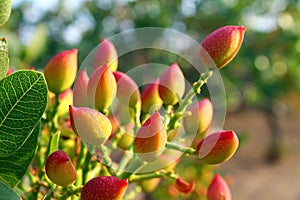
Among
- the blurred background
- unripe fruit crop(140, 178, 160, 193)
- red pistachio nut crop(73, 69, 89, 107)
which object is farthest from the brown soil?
red pistachio nut crop(73, 69, 89, 107)

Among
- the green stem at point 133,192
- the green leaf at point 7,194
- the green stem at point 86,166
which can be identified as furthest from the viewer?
the green stem at point 133,192

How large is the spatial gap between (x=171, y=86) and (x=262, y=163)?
4246 mm

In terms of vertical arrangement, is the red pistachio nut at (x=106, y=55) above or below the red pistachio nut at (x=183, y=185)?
above

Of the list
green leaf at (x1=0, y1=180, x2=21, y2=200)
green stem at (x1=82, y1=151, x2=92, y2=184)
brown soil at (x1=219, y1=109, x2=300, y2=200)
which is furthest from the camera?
brown soil at (x1=219, y1=109, x2=300, y2=200)

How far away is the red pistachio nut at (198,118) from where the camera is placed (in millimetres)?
543

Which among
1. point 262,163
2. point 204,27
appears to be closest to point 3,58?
point 204,27

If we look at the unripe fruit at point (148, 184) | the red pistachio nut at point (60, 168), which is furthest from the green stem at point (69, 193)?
the unripe fruit at point (148, 184)

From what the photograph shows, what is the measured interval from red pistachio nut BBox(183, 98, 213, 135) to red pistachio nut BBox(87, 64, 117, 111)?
4.2 inches

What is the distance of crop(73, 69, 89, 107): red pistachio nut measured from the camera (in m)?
0.47

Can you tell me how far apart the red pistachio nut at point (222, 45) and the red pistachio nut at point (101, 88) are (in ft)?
0.29

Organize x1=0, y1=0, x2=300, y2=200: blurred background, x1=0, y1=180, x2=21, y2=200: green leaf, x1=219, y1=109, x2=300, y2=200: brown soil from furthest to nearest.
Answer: x1=219, y1=109, x2=300, y2=200: brown soil < x1=0, y1=0, x2=300, y2=200: blurred background < x1=0, y1=180, x2=21, y2=200: green leaf

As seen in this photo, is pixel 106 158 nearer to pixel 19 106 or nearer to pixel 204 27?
pixel 19 106

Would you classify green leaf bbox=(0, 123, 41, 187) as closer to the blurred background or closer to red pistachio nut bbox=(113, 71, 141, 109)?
red pistachio nut bbox=(113, 71, 141, 109)

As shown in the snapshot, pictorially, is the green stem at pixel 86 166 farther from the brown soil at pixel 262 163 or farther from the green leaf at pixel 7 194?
the brown soil at pixel 262 163
